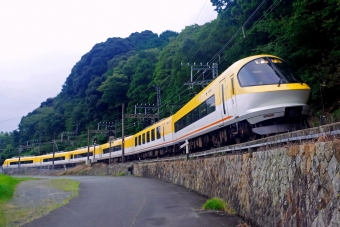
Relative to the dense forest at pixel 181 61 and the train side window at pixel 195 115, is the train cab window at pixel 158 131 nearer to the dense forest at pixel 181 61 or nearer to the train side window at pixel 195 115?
the dense forest at pixel 181 61

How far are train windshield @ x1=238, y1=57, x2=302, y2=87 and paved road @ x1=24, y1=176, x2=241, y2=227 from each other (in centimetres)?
394

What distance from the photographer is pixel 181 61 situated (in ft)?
115

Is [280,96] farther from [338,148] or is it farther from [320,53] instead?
[320,53]

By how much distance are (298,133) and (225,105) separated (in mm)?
5345

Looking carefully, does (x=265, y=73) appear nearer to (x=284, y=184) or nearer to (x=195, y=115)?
(x=284, y=184)

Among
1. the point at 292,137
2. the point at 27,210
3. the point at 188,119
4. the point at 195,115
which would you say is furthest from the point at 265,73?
the point at 27,210

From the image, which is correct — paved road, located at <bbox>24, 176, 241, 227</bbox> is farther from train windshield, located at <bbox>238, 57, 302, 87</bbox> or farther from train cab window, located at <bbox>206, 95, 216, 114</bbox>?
train windshield, located at <bbox>238, 57, 302, 87</bbox>

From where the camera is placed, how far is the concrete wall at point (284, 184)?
15.6 feet

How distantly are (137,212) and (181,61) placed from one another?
25.7 m

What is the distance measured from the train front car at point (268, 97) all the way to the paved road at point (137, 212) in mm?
2886

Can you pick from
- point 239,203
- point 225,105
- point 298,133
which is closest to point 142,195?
point 225,105

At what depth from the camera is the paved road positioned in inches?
352

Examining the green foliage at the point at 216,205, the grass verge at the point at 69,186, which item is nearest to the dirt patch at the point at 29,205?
the grass verge at the point at 69,186

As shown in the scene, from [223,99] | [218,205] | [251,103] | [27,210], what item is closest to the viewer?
[218,205]
